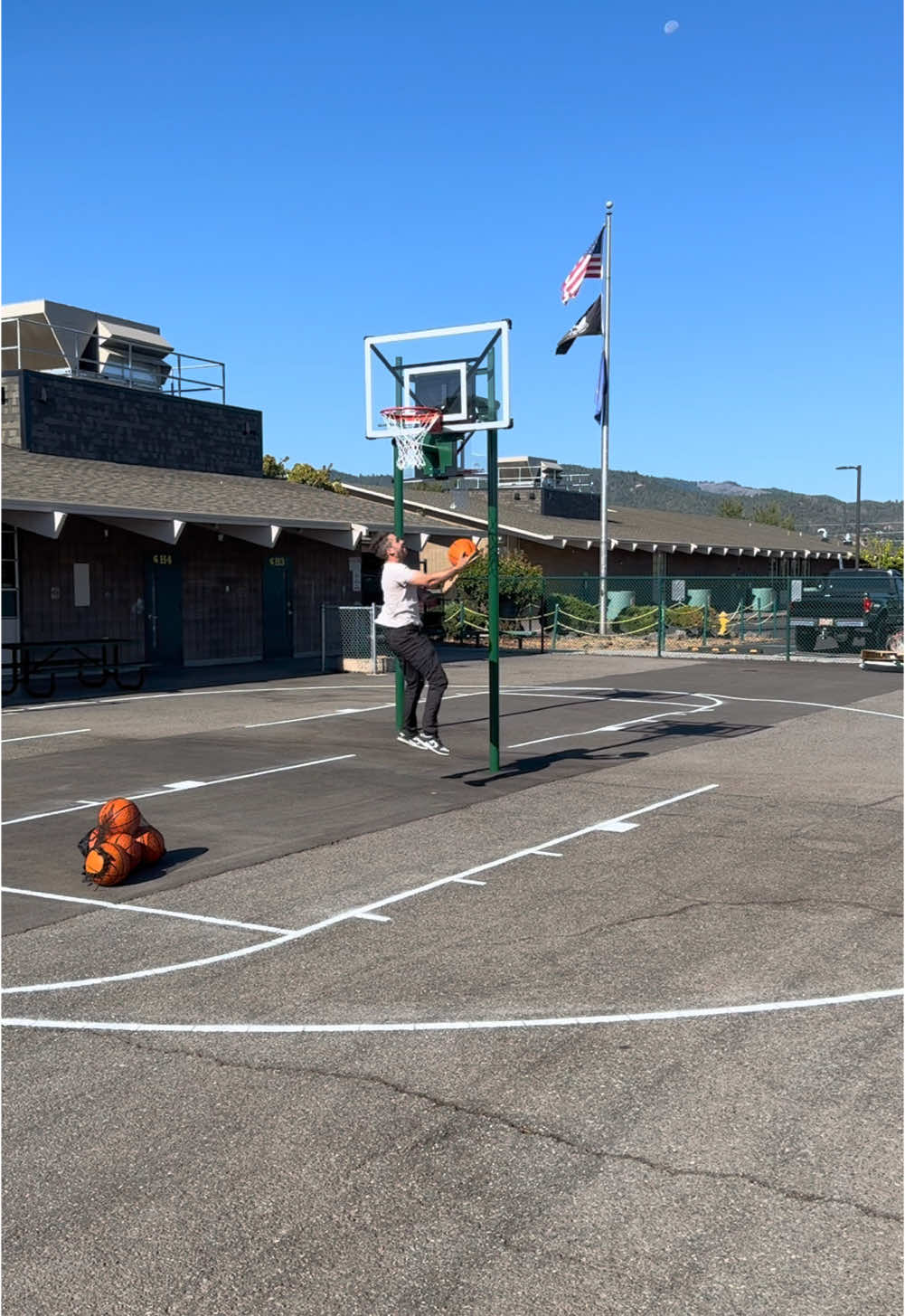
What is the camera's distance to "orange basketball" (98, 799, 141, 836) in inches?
339

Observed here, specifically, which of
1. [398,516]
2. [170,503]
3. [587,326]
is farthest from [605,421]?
[398,516]

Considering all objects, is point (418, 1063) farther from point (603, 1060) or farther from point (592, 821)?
point (592, 821)

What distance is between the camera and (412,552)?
3297 centimetres

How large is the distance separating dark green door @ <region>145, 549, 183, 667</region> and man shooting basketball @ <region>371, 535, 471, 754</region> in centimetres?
1414

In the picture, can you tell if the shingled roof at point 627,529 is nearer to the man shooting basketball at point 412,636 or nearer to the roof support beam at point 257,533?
the roof support beam at point 257,533

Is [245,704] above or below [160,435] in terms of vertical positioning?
below

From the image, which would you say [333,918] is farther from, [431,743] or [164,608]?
[164,608]

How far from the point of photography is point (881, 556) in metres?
63.1

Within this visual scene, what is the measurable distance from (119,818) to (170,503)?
16187 mm

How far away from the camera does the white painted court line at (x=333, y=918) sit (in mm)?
6520

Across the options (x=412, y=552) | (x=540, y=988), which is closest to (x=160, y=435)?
(x=412, y=552)

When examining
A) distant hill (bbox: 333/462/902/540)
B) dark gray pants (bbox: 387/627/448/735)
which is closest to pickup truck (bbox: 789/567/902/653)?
dark gray pants (bbox: 387/627/448/735)

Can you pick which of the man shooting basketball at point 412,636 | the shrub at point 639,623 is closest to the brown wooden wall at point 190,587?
the shrub at point 639,623

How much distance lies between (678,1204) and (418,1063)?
59.0 inches
